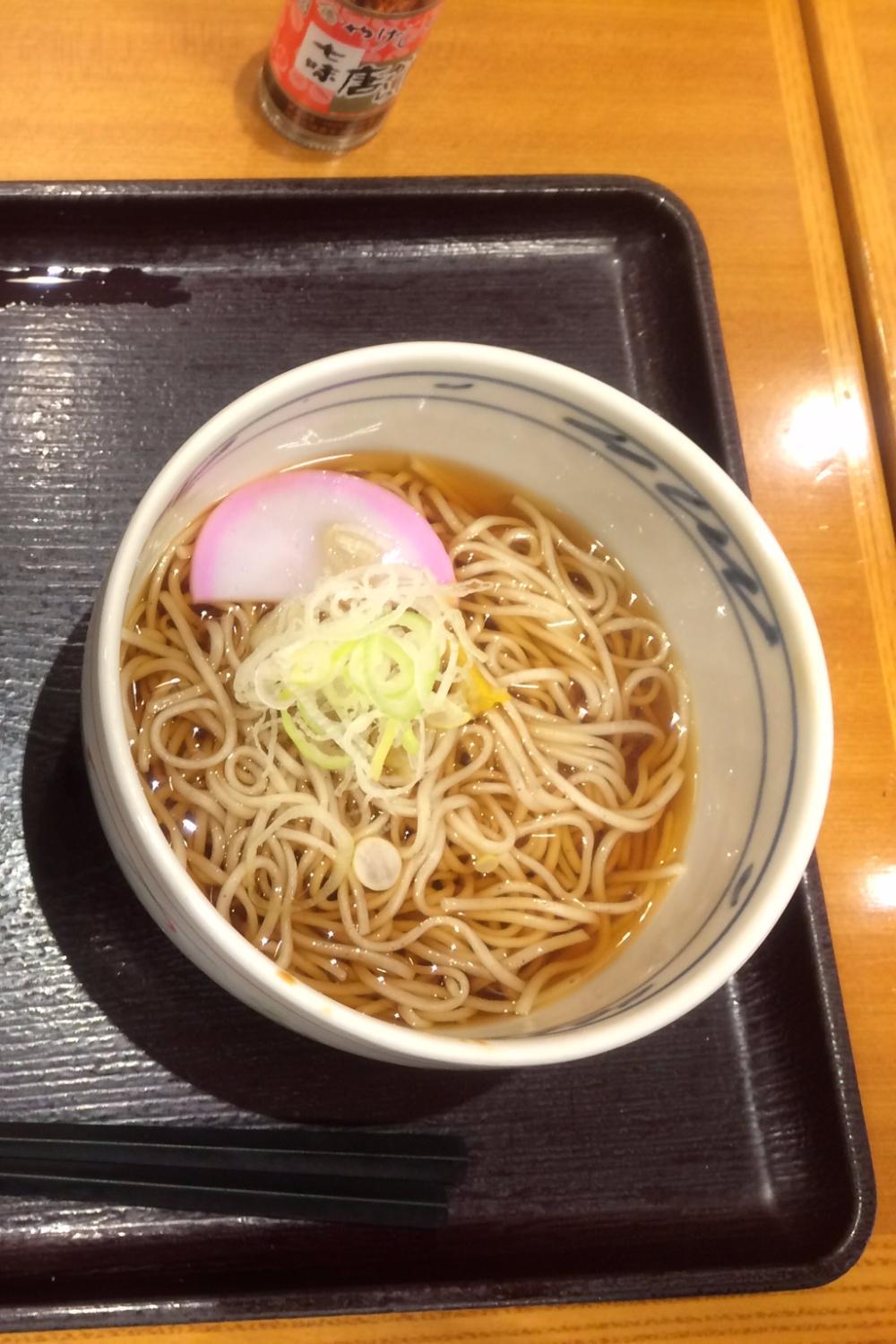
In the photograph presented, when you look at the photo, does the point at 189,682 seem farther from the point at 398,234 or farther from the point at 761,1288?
the point at 761,1288

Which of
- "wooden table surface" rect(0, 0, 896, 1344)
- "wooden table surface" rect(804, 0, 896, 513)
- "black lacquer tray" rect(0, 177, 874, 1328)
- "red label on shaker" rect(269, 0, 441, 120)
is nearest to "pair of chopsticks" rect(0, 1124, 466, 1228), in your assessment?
"black lacquer tray" rect(0, 177, 874, 1328)

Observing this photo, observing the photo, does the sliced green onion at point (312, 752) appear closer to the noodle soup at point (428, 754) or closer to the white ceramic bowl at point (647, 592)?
the noodle soup at point (428, 754)

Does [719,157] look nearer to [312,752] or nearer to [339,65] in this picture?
[339,65]

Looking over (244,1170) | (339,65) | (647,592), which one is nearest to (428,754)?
(647,592)

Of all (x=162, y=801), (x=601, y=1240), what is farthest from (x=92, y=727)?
(x=601, y=1240)

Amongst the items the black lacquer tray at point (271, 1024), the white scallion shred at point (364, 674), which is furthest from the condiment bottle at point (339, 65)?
the white scallion shred at point (364, 674)

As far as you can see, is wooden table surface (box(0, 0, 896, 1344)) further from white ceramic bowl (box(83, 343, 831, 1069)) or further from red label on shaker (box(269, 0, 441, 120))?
white ceramic bowl (box(83, 343, 831, 1069))
